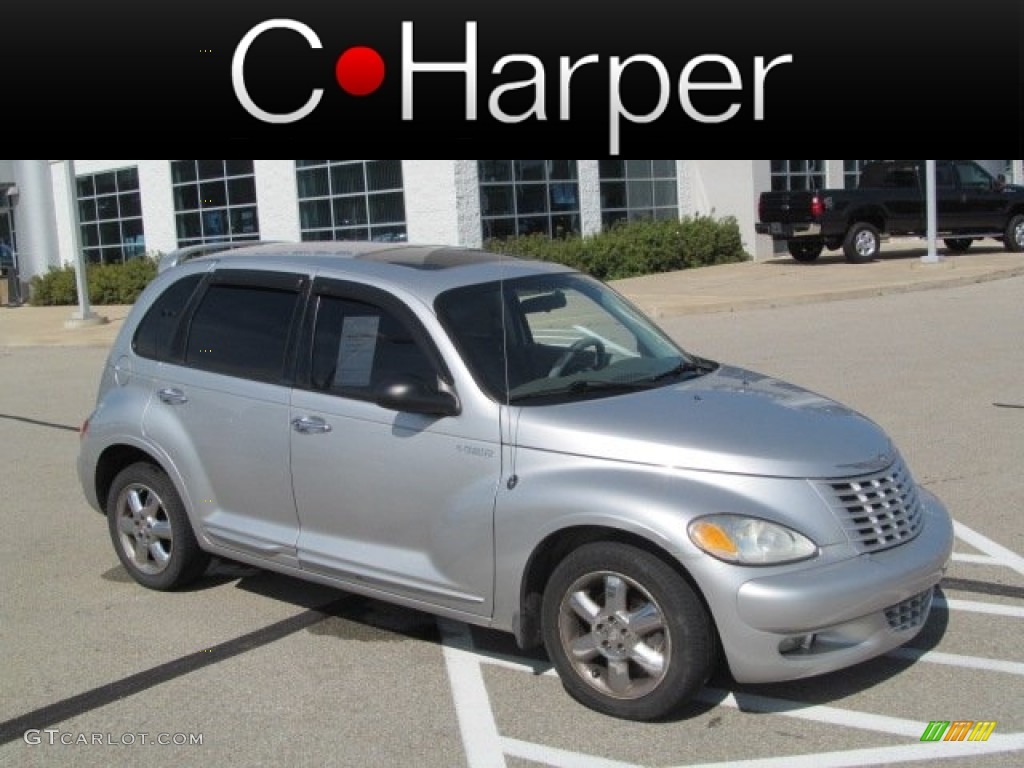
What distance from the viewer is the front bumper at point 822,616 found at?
175 inches

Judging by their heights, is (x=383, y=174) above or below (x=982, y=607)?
above

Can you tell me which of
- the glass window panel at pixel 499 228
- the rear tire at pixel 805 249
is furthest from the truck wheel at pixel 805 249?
the glass window panel at pixel 499 228

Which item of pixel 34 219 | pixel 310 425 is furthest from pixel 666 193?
pixel 310 425

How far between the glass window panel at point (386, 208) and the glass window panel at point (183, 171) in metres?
5.85

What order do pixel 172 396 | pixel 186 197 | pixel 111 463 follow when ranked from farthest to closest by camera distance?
pixel 186 197, pixel 111 463, pixel 172 396

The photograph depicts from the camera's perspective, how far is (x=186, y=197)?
31266mm

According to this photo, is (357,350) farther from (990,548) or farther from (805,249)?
(805,249)

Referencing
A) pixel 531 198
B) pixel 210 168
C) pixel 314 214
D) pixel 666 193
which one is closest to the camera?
pixel 531 198

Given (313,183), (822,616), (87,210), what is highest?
(313,183)

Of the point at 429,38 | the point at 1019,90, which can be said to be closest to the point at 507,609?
the point at 429,38

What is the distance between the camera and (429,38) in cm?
2564

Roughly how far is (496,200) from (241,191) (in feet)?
22.5

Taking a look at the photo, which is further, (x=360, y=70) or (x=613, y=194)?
(x=613, y=194)

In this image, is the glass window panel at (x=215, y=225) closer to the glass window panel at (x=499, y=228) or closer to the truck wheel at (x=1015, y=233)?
the glass window panel at (x=499, y=228)
